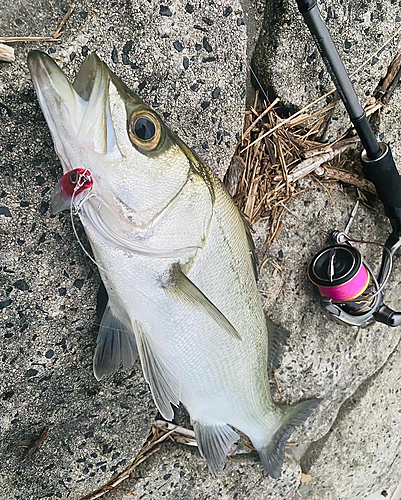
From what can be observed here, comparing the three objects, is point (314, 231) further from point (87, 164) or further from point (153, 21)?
point (87, 164)

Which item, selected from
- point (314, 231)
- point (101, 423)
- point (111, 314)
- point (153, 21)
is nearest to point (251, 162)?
point (314, 231)

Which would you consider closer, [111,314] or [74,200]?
[74,200]

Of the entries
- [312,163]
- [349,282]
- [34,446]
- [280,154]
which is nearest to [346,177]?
[312,163]

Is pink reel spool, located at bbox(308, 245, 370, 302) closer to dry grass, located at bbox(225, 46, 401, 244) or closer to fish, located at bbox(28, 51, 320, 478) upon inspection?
dry grass, located at bbox(225, 46, 401, 244)

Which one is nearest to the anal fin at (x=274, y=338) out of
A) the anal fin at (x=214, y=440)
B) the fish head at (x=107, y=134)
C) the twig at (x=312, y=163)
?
the anal fin at (x=214, y=440)

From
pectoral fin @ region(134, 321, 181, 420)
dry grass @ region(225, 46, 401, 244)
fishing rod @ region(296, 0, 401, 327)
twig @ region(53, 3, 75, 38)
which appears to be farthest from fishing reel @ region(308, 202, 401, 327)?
twig @ region(53, 3, 75, 38)

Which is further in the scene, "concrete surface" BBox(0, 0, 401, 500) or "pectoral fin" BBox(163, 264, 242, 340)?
"concrete surface" BBox(0, 0, 401, 500)

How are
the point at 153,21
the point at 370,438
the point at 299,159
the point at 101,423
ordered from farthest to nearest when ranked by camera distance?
the point at 370,438, the point at 299,159, the point at 101,423, the point at 153,21
